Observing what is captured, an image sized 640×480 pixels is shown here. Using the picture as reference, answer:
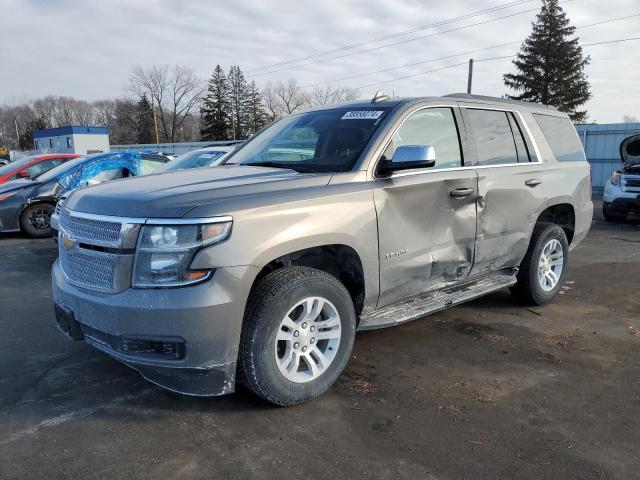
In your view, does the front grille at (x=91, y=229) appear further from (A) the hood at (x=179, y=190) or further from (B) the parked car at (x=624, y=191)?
(B) the parked car at (x=624, y=191)

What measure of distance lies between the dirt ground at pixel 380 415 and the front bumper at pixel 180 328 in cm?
37

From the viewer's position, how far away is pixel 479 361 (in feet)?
12.6

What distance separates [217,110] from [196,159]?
6090cm

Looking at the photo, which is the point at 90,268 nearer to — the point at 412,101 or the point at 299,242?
the point at 299,242

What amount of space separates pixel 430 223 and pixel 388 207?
0.48m

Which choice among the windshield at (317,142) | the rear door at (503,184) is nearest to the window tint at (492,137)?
the rear door at (503,184)

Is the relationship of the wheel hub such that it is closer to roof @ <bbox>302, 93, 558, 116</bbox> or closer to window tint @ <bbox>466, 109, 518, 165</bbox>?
roof @ <bbox>302, 93, 558, 116</bbox>

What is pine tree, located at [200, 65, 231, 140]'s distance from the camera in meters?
66.1

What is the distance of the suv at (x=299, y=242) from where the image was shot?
2695 mm

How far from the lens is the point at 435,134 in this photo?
4020 mm

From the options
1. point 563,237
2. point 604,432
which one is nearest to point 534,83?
point 563,237

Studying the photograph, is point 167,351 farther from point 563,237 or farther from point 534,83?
point 534,83

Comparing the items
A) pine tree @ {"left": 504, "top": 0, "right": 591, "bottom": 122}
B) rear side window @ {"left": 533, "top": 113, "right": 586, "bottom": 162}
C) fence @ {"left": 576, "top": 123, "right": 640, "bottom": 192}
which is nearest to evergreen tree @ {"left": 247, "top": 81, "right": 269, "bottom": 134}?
pine tree @ {"left": 504, "top": 0, "right": 591, "bottom": 122}

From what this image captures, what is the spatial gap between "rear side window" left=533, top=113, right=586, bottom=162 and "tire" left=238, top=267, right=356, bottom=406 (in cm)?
314
